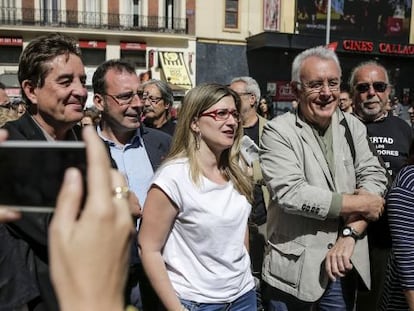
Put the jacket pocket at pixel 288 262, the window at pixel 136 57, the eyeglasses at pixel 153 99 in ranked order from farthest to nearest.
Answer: the window at pixel 136 57
the eyeglasses at pixel 153 99
the jacket pocket at pixel 288 262

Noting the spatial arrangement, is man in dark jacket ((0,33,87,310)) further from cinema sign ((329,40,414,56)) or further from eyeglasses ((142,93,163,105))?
cinema sign ((329,40,414,56))

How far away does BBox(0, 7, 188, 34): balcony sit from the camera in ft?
80.5

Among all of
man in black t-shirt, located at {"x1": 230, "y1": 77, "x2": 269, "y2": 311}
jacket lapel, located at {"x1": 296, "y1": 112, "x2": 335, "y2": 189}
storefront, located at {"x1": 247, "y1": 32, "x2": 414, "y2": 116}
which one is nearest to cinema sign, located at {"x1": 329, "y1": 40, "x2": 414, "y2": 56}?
storefront, located at {"x1": 247, "y1": 32, "x2": 414, "y2": 116}

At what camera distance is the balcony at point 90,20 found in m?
24.5

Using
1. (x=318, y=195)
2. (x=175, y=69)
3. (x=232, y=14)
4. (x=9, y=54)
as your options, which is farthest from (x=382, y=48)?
(x=318, y=195)

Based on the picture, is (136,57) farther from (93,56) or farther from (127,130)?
(127,130)

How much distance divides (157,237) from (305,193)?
0.80 meters

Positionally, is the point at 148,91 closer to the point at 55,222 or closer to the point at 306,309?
the point at 306,309

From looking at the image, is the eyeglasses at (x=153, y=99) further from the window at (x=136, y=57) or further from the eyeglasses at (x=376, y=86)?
the window at (x=136, y=57)

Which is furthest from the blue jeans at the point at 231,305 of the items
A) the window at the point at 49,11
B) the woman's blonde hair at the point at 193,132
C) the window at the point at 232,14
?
the window at the point at 49,11

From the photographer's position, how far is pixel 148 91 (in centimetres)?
512

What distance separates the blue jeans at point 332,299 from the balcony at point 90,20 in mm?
23761

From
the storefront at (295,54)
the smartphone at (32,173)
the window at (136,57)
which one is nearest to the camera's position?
the smartphone at (32,173)

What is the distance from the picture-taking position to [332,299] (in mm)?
2688
